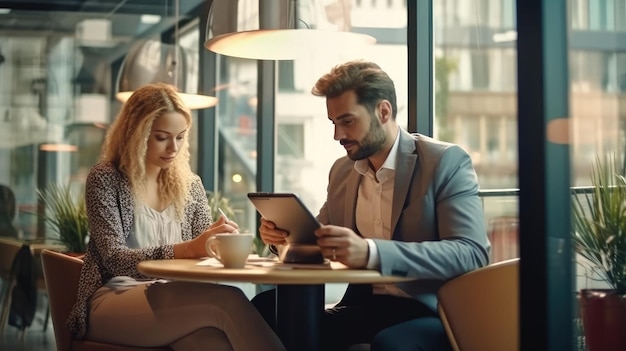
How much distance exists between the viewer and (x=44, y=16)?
6250 mm

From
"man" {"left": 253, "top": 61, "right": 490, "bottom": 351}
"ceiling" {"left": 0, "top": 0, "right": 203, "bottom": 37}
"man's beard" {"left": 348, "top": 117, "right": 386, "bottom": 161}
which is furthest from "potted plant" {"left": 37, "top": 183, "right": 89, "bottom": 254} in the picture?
"man's beard" {"left": 348, "top": 117, "right": 386, "bottom": 161}

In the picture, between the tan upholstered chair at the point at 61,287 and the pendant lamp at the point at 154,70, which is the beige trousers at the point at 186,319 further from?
the pendant lamp at the point at 154,70

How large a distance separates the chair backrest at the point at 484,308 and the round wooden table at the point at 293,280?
222 mm

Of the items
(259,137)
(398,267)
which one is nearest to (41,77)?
(259,137)

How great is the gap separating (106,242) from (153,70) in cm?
296

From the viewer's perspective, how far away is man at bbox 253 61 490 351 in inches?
110

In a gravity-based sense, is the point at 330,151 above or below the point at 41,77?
below

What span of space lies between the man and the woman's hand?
0.13 meters

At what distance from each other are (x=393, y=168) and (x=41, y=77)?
12.4ft

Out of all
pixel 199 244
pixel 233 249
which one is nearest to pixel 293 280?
pixel 233 249

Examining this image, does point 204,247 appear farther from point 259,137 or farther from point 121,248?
point 259,137

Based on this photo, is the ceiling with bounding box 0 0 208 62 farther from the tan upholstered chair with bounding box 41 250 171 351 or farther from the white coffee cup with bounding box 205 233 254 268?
the white coffee cup with bounding box 205 233 254 268

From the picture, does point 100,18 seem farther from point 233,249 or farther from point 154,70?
point 233,249

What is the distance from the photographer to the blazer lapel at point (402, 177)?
3099 millimetres
